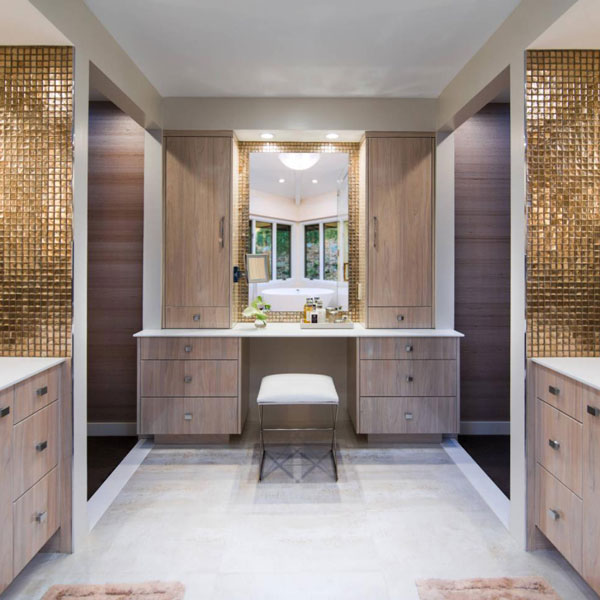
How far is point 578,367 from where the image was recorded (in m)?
1.87

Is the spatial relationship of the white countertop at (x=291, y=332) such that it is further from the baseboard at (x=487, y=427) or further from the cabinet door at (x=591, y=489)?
the cabinet door at (x=591, y=489)

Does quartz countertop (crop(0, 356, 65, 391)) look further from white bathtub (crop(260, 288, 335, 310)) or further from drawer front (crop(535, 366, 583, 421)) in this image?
drawer front (crop(535, 366, 583, 421))

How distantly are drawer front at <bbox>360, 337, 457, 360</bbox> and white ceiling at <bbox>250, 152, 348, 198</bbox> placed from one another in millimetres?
1329

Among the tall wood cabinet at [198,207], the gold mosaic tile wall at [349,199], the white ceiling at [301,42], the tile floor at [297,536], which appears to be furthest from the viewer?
the gold mosaic tile wall at [349,199]

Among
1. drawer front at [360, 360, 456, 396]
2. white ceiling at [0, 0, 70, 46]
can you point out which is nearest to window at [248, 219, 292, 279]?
drawer front at [360, 360, 456, 396]

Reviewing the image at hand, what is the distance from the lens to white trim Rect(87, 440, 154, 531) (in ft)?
7.72

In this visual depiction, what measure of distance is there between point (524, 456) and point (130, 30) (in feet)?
9.34

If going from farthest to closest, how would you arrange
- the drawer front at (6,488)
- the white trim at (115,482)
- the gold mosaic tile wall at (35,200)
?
the white trim at (115,482), the gold mosaic tile wall at (35,200), the drawer front at (6,488)

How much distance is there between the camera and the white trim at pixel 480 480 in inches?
93.5

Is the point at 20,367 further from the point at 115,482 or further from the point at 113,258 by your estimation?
the point at 113,258

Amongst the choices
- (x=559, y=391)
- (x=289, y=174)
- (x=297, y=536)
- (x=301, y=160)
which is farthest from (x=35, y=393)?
(x=301, y=160)

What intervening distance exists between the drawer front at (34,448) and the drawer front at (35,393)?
0.09 ft

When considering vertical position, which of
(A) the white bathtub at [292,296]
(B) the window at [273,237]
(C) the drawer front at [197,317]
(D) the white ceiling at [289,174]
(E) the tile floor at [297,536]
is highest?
(D) the white ceiling at [289,174]

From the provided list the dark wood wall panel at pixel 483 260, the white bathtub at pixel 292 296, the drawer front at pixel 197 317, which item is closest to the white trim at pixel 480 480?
the dark wood wall panel at pixel 483 260
